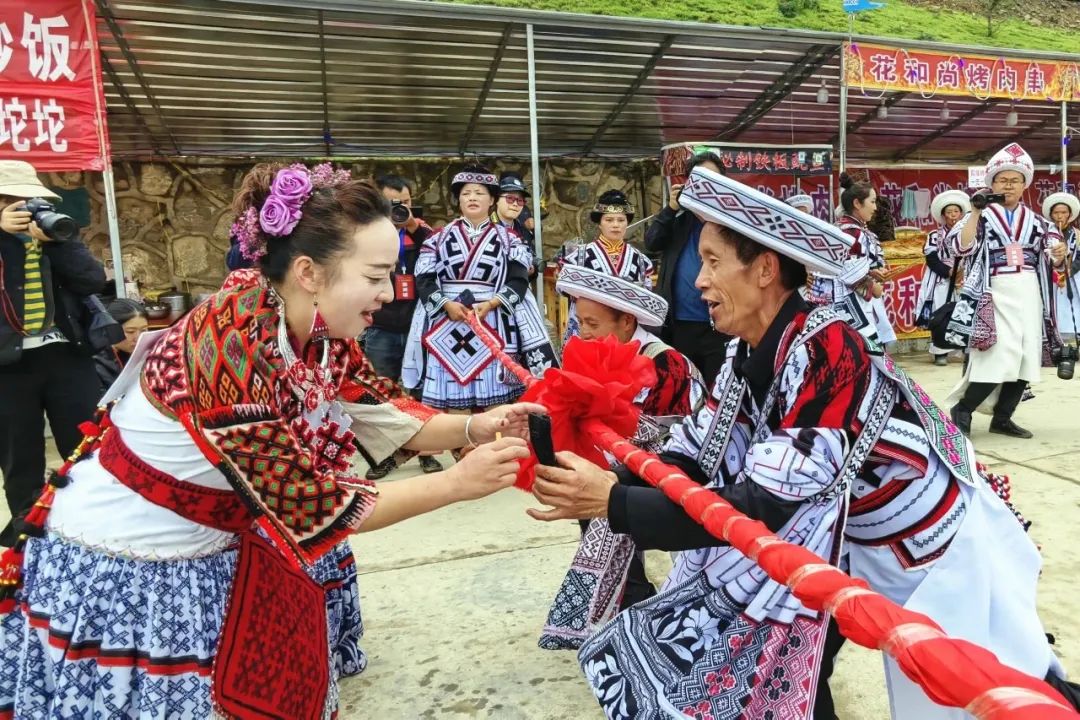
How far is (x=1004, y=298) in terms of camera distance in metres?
4.97

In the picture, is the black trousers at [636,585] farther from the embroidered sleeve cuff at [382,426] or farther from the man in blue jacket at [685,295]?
the man in blue jacket at [685,295]

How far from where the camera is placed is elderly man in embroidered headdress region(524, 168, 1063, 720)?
1.53 metres

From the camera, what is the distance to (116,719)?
1521 millimetres

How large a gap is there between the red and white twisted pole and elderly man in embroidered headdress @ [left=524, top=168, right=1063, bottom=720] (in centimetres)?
26

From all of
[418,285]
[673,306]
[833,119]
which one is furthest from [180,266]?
[833,119]

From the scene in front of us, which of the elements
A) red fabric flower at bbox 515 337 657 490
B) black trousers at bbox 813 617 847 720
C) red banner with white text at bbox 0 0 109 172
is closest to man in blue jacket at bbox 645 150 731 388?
red fabric flower at bbox 515 337 657 490

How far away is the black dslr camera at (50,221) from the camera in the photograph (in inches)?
126

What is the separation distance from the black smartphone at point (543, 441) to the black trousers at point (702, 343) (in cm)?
257

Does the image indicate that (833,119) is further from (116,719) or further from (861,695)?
(116,719)

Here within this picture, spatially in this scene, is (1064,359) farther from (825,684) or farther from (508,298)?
(825,684)

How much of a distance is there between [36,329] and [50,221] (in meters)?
0.51

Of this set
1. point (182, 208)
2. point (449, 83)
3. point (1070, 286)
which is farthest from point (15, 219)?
point (1070, 286)

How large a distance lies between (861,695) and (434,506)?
5.21ft

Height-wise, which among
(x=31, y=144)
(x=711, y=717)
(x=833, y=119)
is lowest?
(x=711, y=717)
